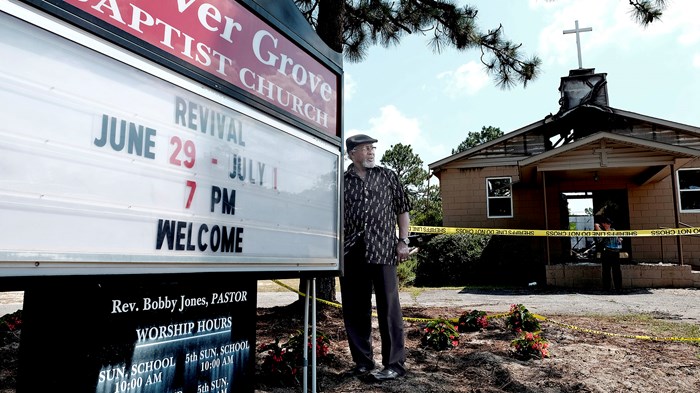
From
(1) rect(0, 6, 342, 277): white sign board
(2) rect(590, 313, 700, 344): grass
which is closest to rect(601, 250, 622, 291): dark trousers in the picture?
(2) rect(590, 313, 700, 344): grass

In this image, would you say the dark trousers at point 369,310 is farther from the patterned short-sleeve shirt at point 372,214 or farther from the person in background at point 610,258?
the person in background at point 610,258

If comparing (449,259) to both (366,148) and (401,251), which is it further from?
(366,148)

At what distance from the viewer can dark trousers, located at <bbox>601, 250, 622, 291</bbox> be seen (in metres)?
10.7

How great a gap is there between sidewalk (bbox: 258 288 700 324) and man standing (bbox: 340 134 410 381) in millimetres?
4341

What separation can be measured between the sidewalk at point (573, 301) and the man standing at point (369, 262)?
14.2ft

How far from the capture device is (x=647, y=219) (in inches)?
563

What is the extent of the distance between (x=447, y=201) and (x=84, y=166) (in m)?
15.7

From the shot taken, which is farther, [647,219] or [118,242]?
[647,219]

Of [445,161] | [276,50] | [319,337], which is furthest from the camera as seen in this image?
[445,161]

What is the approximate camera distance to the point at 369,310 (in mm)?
3674

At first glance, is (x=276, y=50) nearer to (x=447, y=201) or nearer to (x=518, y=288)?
(x=518, y=288)

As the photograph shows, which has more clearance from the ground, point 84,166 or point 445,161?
point 445,161

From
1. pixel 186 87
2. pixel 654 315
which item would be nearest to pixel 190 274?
pixel 186 87

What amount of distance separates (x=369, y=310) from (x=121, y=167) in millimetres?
2498
